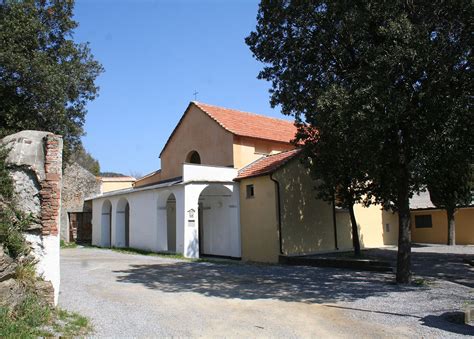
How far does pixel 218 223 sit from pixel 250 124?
5960 mm

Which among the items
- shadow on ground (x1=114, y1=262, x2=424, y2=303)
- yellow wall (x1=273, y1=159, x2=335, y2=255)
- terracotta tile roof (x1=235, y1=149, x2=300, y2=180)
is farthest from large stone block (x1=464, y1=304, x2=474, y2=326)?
terracotta tile roof (x1=235, y1=149, x2=300, y2=180)

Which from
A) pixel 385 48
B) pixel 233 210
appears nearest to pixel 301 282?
pixel 385 48

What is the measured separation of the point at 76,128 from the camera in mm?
15023

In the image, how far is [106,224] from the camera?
28.0 meters

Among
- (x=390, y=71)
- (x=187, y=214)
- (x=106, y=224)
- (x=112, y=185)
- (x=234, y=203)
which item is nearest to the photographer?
(x=390, y=71)

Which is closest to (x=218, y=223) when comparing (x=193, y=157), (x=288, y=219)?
(x=288, y=219)

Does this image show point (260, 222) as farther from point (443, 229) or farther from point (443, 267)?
point (443, 229)

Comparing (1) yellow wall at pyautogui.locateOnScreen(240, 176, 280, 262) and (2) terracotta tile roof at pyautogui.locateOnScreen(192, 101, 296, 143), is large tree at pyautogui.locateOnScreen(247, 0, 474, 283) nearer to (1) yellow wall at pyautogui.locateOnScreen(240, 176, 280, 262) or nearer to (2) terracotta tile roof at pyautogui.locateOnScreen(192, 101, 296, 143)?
(1) yellow wall at pyautogui.locateOnScreen(240, 176, 280, 262)

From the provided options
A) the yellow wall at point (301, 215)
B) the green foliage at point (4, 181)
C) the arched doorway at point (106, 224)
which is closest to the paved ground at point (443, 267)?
the yellow wall at point (301, 215)

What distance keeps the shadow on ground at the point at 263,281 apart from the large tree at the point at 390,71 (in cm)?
163

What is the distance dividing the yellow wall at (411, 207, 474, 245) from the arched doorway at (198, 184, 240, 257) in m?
15.3

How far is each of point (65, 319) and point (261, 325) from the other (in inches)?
132

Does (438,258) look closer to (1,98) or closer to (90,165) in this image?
(1,98)

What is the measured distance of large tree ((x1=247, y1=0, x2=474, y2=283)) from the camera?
33.5ft
